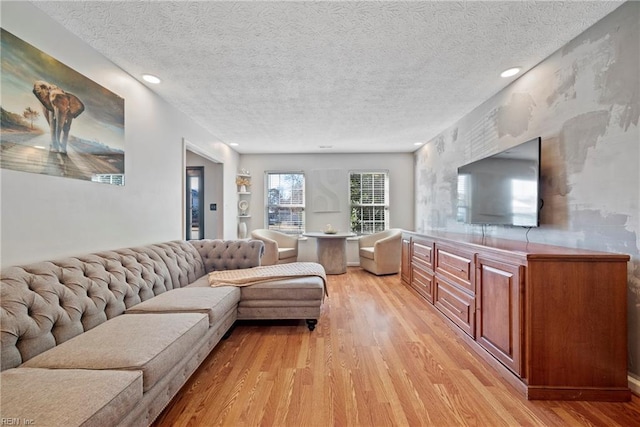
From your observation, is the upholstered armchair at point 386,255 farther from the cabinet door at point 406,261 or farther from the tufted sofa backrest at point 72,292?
the tufted sofa backrest at point 72,292

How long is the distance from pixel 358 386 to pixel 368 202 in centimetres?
462

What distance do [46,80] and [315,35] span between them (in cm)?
181

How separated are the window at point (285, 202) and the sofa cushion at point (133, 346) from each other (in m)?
4.41

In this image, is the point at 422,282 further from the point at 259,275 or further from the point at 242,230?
the point at 242,230

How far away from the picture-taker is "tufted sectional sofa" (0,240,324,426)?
1.04 m

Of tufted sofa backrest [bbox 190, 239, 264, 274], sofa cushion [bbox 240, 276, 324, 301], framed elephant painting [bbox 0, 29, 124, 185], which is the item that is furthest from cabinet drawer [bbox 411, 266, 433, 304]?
framed elephant painting [bbox 0, 29, 124, 185]

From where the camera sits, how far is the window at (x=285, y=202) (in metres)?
6.17

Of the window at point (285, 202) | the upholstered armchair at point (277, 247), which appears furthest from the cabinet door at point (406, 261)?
the window at point (285, 202)

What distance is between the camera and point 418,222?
5.73 metres

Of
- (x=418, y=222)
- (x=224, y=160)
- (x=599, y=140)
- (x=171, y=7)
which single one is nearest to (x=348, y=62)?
(x=171, y=7)

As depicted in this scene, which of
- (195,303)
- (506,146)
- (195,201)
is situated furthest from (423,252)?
(195,201)

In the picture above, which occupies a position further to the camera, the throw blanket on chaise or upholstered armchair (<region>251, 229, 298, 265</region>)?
upholstered armchair (<region>251, 229, 298, 265</region>)

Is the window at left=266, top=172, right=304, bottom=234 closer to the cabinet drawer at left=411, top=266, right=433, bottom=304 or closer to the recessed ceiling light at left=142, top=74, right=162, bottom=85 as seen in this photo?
the cabinet drawer at left=411, top=266, right=433, bottom=304

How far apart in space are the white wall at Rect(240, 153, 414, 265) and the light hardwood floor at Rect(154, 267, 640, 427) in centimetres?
343
